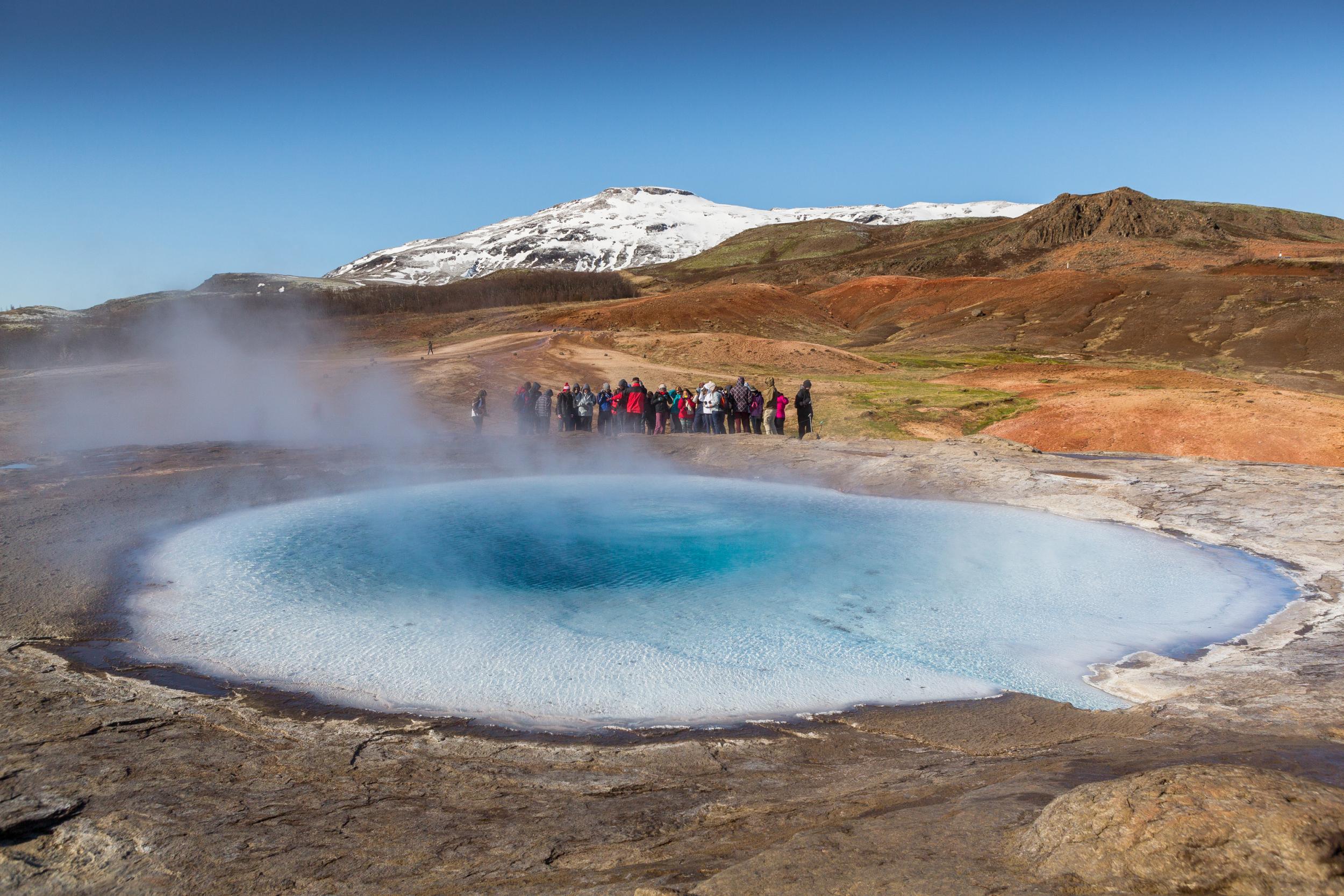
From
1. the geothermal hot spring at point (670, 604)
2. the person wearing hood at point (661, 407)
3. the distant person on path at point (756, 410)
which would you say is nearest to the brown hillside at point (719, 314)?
the distant person on path at point (756, 410)

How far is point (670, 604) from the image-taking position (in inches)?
287

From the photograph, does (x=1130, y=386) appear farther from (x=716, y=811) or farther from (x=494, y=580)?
(x=716, y=811)

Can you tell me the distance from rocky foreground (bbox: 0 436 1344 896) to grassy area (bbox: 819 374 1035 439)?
40.1ft

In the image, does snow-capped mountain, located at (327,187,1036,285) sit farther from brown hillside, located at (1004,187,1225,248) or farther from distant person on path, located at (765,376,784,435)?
distant person on path, located at (765,376,784,435)

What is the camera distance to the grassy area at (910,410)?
62.2ft

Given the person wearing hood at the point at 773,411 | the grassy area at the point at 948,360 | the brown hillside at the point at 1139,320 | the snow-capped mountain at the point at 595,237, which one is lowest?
the person wearing hood at the point at 773,411

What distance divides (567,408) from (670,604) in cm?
993

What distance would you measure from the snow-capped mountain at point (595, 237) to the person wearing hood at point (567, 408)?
12493 cm

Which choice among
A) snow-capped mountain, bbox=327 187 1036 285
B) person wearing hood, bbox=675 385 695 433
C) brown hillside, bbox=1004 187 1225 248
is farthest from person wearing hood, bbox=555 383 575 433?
snow-capped mountain, bbox=327 187 1036 285

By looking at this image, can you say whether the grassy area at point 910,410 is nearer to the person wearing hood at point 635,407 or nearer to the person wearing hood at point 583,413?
the person wearing hood at point 635,407

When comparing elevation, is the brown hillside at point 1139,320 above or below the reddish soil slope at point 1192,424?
above

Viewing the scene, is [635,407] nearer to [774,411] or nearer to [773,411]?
[774,411]

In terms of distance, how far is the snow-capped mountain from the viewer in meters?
148

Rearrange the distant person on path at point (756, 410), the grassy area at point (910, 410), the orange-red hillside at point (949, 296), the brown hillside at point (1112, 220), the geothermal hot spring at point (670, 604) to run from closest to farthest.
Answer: the geothermal hot spring at point (670, 604) < the distant person on path at point (756, 410) < the grassy area at point (910, 410) < the orange-red hillside at point (949, 296) < the brown hillside at point (1112, 220)
